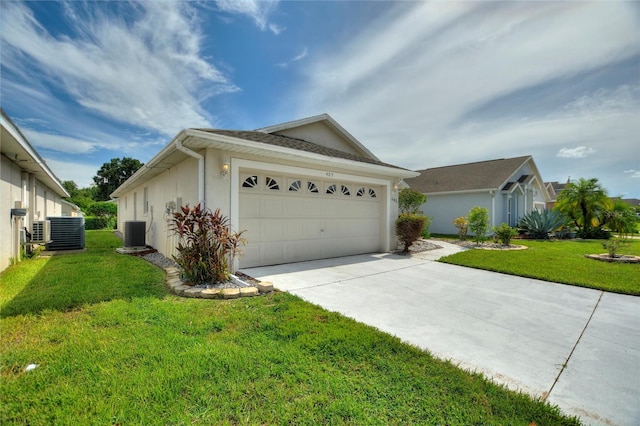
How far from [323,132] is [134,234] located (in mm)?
8045

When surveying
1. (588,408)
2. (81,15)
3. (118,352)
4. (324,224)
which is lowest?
(588,408)

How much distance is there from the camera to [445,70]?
816 cm

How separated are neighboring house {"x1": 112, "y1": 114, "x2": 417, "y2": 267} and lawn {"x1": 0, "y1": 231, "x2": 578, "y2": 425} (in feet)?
→ 10.3

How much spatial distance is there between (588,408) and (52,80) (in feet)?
43.3

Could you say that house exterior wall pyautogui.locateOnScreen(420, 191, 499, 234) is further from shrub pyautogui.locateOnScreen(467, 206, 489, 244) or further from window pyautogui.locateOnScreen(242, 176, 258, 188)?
window pyautogui.locateOnScreen(242, 176, 258, 188)

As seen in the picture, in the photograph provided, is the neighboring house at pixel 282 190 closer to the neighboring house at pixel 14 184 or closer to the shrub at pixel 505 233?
the neighboring house at pixel 14 184

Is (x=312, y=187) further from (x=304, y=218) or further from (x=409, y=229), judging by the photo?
(x=409, y=229)

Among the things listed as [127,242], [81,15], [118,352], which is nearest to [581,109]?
[118,352]

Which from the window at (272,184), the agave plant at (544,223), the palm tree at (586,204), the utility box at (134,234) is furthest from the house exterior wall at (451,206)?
the utility box at (134,234)

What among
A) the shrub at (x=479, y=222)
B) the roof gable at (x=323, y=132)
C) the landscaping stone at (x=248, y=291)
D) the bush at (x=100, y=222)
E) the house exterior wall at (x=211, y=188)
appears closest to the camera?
the landscaping stone at (x=248, y=291)

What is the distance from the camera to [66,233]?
9352mm

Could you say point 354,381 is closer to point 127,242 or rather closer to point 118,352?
point 118,352

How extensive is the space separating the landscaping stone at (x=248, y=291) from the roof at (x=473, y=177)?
1619 centimetres

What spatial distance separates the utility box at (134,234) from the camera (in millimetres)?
9875
